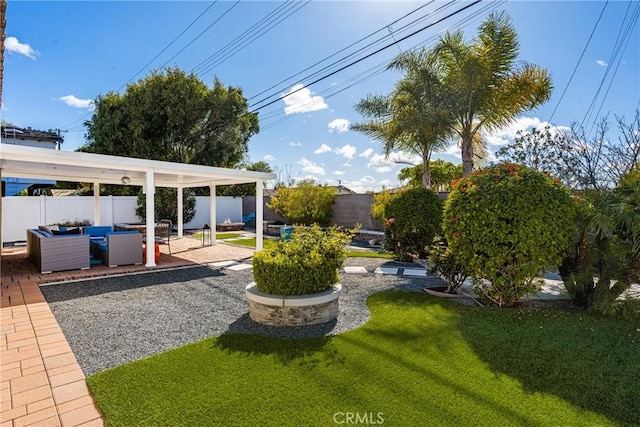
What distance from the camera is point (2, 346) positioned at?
4172 mm

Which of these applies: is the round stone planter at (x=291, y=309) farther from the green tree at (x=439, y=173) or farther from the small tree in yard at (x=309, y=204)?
the green tree at (x=439, y=173)

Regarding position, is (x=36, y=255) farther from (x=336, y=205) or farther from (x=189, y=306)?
(x=336, y=205)

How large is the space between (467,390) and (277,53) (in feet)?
47.4

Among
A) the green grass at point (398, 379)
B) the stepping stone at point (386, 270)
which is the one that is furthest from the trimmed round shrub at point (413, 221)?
the green grass at point (398, 379)

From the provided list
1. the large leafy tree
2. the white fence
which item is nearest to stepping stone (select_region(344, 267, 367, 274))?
the large leafy tree

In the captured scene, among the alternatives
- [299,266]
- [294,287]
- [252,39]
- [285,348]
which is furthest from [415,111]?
[285,348]

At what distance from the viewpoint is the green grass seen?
283 cm

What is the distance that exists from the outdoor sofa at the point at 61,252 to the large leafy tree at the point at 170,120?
12.3 meters

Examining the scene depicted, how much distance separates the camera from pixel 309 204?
17547mm

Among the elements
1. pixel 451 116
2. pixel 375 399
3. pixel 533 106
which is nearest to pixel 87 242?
pixel 375 399

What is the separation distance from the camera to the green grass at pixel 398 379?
112 inches

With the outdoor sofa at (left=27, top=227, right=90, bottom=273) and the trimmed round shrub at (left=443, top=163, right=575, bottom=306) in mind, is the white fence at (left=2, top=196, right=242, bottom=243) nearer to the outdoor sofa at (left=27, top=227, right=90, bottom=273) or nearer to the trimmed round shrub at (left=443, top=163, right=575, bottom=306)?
the outdoor sofa at (left=27, top=227, right=90, bottom=273)

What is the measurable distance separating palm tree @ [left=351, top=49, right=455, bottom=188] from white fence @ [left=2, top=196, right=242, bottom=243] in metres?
13.4

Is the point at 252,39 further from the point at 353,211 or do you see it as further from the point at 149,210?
the point at 353,211
